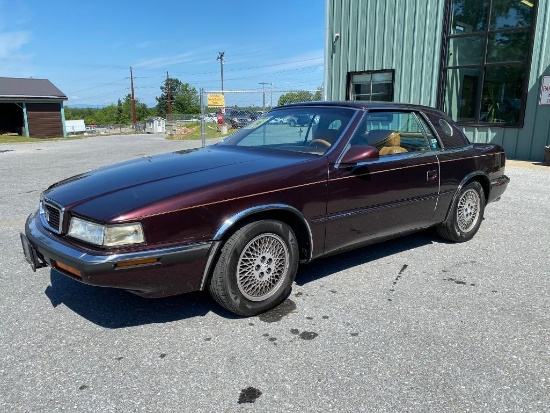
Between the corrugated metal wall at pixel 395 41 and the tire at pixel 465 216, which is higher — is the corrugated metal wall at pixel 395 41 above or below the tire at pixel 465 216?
above

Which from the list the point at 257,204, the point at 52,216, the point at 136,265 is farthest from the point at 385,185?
the point at 52,216

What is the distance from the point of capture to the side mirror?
335 centimetres

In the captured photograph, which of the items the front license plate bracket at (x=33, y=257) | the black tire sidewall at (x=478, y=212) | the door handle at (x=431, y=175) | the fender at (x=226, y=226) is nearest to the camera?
the fender at (x=226, y=226)

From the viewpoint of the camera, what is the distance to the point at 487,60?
1198 cm

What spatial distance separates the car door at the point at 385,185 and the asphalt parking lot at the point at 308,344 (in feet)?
1.44

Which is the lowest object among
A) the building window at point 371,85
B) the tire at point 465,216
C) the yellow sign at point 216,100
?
the tire at point 465,216

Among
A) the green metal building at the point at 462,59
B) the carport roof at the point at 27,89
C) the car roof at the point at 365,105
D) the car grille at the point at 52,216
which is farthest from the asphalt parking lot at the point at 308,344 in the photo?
the carport roof at the point at 27,89

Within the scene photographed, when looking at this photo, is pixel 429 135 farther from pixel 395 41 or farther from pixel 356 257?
pixel 395 41

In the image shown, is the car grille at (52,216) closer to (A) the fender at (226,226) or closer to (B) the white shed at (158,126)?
(A) the fender at (226,226)

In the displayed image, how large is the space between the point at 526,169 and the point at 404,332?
8.89m

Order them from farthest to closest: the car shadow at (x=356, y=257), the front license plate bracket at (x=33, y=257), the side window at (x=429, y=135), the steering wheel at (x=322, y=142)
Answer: the side window at (x=429, y=135)
the car shadow at (x=356, y=257)
the steering wheel at (x=322, y=142)
the front license plate bracket at (x=33, y=257)

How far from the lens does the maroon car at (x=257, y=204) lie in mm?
2619

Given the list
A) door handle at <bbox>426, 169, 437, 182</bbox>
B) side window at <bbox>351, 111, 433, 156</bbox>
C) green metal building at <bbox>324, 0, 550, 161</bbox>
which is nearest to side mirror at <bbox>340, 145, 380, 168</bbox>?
side window at <bbox>351, 111, 433, 156</bbox>

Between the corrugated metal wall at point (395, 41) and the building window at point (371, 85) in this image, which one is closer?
the corrugated metal wall at point (395, 41)
